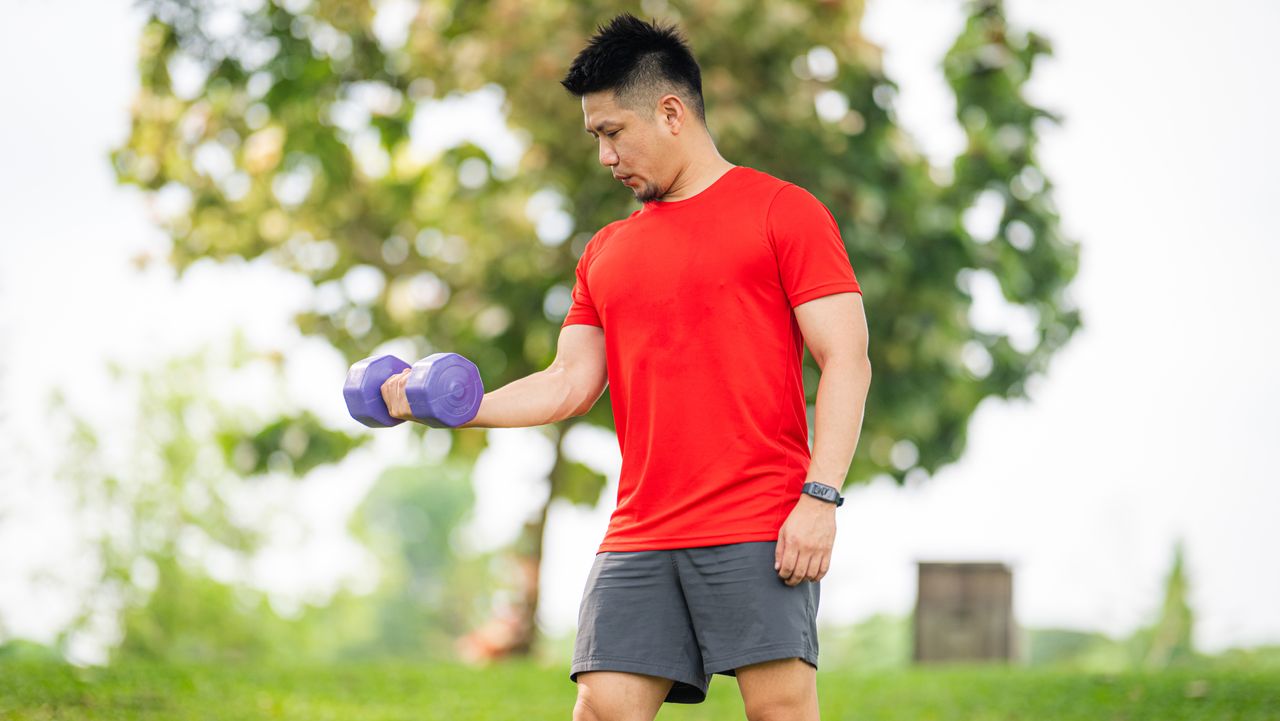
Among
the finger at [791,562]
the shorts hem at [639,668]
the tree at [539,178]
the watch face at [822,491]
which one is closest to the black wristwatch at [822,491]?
the watch face at [822,491]

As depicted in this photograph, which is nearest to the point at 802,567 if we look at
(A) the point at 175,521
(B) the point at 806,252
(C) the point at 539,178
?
(B) the point at 806,252

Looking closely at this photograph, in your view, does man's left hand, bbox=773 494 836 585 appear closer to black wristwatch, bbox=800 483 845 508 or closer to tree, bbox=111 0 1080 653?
black wristwatch, bbox=800 483 845 508

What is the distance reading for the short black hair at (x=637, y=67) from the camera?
3.04m

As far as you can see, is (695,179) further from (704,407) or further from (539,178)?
(539,178)

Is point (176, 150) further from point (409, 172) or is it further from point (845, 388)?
point (845, 388)

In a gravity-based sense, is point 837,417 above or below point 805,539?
above

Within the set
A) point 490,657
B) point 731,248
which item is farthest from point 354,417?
point 490,657

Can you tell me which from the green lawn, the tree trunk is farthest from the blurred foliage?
the green lawn

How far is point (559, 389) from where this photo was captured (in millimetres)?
3285

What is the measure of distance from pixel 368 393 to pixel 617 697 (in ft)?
3.07

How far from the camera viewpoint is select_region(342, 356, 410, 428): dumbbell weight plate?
310cm

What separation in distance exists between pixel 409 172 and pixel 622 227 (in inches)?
400

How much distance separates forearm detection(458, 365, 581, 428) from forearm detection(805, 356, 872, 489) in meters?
0.71

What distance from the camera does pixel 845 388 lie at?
286 cm
